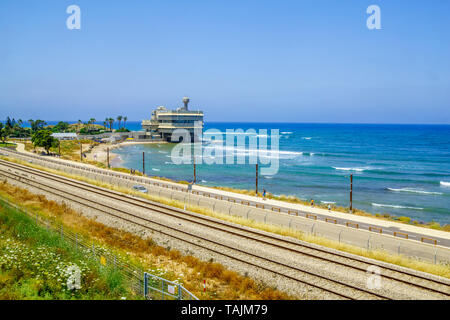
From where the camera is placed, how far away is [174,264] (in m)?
17.7

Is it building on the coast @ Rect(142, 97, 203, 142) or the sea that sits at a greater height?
building on the coast @ Rect(142, 97, 203, 142)

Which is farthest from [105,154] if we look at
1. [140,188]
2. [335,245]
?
[335,245]

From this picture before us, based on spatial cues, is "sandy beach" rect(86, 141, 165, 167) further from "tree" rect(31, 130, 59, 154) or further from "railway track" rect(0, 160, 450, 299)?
"railway track" rect(0, 160, 450, 299)

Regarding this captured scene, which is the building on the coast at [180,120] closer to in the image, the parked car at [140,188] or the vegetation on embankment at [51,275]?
the parked car at [140,188]

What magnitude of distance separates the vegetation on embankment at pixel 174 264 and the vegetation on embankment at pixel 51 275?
2.74m

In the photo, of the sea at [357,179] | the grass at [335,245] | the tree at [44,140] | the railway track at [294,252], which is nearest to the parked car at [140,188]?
the grass at [335,245]

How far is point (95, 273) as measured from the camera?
44.1ft

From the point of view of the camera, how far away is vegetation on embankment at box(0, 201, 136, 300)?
38.3 feet

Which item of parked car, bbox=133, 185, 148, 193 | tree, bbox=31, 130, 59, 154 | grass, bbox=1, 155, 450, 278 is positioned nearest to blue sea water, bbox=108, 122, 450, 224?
parked car, bbox=133, 185, 148, 193

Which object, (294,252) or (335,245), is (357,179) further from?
(294,252)

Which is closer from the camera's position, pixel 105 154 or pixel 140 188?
pixel 140 188

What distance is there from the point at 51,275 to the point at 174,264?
6415 mm

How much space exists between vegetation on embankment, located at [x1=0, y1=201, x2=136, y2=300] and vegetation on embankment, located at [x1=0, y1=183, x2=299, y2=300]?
274 cm
